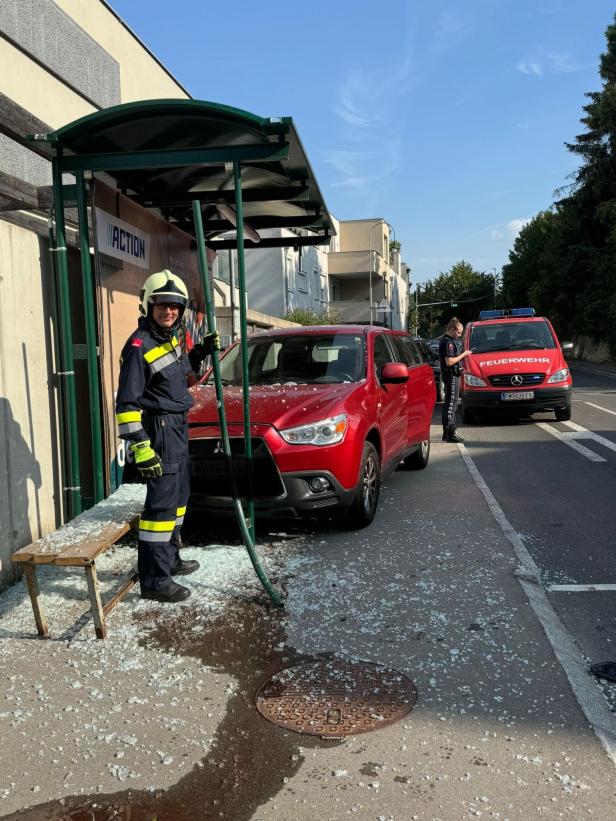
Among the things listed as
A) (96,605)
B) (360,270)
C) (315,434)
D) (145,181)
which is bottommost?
(96,605)

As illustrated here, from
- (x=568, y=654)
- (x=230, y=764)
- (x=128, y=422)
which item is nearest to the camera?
(x=230, y=764)

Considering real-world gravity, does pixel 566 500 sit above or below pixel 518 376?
below

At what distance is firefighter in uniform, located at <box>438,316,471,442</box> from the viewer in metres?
11.0

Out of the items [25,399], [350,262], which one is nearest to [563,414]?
[25,399]

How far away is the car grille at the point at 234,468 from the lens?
5.37m

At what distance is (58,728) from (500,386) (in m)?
10.8

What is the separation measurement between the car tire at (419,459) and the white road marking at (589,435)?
2.94 meters

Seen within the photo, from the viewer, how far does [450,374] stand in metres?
11.0

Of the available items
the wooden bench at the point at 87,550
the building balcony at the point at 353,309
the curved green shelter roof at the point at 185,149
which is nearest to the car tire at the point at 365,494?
the wooden bench at the point at 87,550

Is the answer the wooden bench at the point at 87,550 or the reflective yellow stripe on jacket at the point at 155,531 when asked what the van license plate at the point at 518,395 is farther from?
the reflective yellow stripe on jacket at the point at 155,531

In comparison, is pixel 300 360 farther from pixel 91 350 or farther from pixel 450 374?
pixel 450 374

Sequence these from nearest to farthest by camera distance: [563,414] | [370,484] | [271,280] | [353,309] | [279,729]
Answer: [279,729] < [370,484] < [563,414] < [271,280] < [353,309]

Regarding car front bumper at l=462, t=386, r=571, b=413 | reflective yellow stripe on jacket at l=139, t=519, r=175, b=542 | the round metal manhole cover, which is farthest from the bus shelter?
car front bumper at l=462, t=386, r=571, b=413

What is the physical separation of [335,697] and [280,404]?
2838mm
